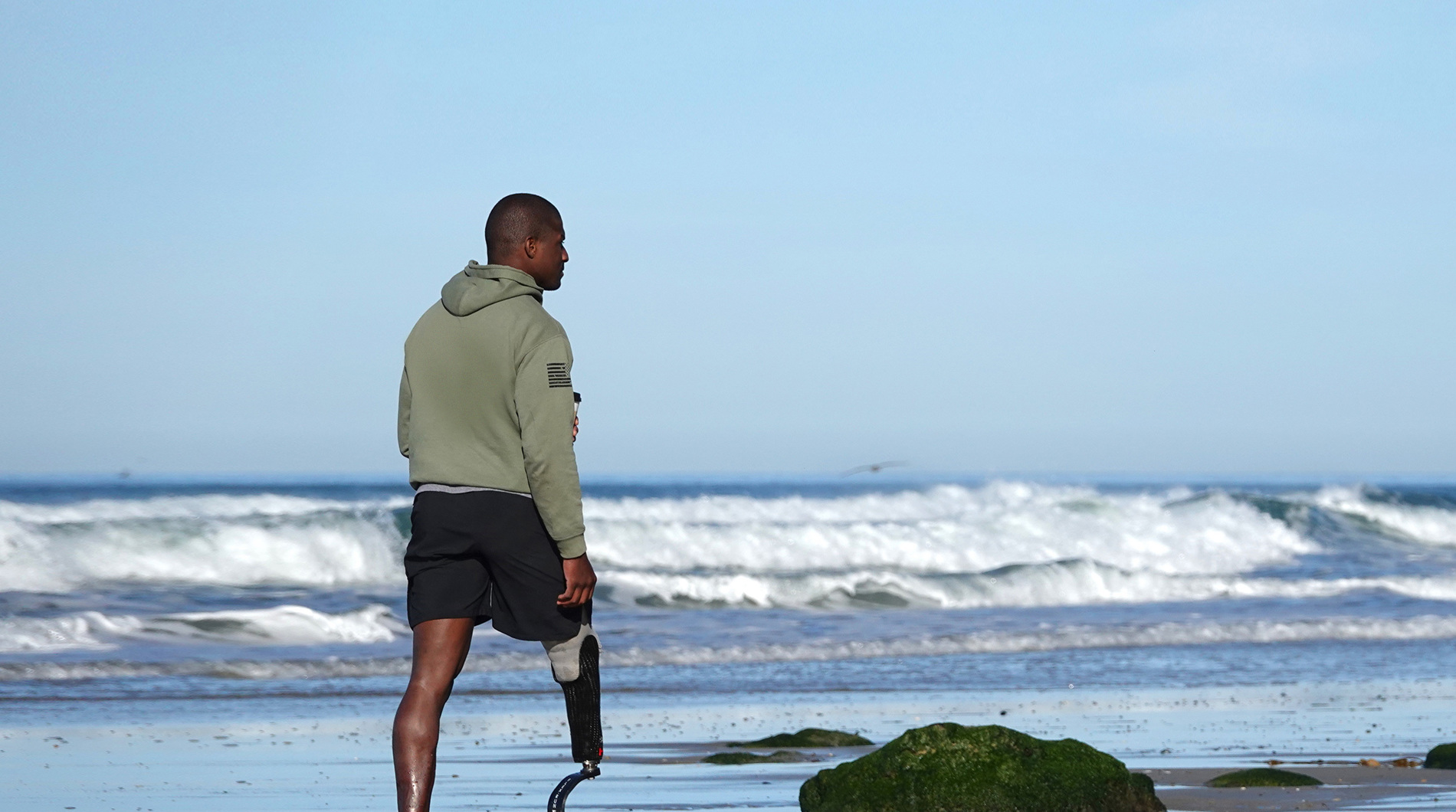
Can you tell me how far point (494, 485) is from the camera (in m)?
3.82

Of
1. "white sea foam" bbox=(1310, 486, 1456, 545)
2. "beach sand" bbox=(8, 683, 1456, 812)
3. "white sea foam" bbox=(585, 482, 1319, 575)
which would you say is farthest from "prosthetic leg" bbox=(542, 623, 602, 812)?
"white sea foam" bbox=(1310, 486, 1456, 545)

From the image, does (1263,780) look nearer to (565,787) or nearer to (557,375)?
(565,787)

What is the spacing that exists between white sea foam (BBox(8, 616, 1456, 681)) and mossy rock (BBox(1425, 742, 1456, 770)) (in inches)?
251

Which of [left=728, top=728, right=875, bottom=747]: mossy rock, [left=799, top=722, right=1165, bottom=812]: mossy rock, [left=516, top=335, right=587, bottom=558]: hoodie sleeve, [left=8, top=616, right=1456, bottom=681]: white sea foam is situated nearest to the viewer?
[left=516, top=335, right=587, bottom=558]: hoodie sleeve

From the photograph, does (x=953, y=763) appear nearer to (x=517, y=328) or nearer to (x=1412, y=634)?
(x=517, y=328)

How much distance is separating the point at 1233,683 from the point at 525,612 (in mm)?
8740

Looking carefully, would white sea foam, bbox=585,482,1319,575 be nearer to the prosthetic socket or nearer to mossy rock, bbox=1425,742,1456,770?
mossy rock, bbox=1425,742,1456,770

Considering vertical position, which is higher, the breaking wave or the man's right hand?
the man's right hand

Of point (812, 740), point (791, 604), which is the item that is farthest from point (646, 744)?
point (791, 604)

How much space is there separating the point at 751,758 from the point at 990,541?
2094 cm

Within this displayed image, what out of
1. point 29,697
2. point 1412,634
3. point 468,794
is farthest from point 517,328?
point 1412,634

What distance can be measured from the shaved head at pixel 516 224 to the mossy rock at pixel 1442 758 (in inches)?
212

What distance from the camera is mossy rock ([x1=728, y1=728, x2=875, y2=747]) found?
799 centimetres

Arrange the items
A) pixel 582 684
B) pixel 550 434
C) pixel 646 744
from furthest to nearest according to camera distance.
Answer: pixel 646 744
pixel 582 684
pixel 550 434
